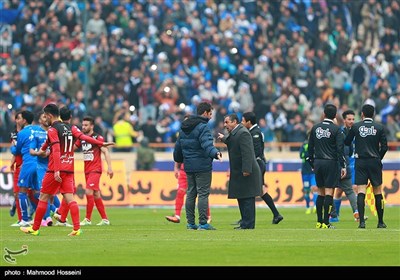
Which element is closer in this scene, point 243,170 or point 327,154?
point 243,170

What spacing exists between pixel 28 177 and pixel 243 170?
213 inches

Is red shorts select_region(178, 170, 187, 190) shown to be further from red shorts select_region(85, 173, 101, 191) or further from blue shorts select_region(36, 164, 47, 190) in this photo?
blue shorts select_region(36, 164, 47, 190)

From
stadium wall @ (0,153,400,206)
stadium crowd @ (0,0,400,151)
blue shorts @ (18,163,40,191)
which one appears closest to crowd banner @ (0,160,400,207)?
stadium wall @ (0,153,400,206)

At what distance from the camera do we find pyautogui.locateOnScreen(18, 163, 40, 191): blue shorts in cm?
2608

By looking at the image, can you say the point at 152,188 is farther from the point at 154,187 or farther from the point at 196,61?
the point at 196,61

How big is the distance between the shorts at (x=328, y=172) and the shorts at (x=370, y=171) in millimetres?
432

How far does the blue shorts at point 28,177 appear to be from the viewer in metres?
26.1

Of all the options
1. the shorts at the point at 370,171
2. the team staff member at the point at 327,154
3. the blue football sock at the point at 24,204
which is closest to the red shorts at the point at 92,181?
the blue football sock at the point at 24,204

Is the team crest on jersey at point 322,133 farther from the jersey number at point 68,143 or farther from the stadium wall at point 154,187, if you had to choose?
the stadium wall at point 154,187

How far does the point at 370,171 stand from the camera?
2370 cm

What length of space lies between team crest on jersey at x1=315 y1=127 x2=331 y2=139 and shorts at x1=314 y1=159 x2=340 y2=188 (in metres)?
0.47

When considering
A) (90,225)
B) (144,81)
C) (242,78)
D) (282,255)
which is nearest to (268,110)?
(242,78)

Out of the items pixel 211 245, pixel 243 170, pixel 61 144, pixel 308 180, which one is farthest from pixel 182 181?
pixel 211 245

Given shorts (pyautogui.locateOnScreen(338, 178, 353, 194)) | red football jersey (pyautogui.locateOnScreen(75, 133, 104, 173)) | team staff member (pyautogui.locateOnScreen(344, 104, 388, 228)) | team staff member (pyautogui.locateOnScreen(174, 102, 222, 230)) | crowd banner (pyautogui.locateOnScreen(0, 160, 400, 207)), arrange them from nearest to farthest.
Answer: team staff member (pyautogui.locateOnScreen(174, 102, 222, 230))
team staff member (pyautogui.locateOnScreen(344, 104, 388, 228))
red football jersey (pyautogui.locateOnScreen(75, 133, 104, 173))
shorts (pyautogui.locateOnScreen(338, 178, 353, 194))
crowd banner (pyautogui.locateOnScreen(0, 160, 400, 207))
